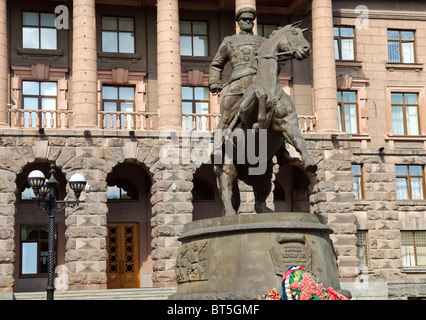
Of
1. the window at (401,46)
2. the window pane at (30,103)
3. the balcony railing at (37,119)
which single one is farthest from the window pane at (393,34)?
the window pane at (30,103)

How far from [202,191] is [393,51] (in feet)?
41.3

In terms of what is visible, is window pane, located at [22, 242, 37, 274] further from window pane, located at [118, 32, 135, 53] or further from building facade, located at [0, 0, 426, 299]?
window pane, located at [118, 32, 135, 53]

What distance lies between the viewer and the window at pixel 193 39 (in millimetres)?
37562

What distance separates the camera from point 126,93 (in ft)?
120

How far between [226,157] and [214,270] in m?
2.41

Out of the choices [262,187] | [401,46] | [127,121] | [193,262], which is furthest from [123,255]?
[193,262]

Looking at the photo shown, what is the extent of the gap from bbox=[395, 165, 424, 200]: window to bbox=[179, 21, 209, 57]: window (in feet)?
38.0

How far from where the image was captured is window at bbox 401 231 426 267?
37719 mm

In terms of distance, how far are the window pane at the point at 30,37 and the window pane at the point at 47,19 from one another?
450 mm

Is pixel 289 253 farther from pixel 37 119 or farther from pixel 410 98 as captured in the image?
pixel 410 98

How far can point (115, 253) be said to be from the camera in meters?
35.6

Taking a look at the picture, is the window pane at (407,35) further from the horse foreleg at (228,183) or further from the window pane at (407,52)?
the horse foreleg at (228,183)
